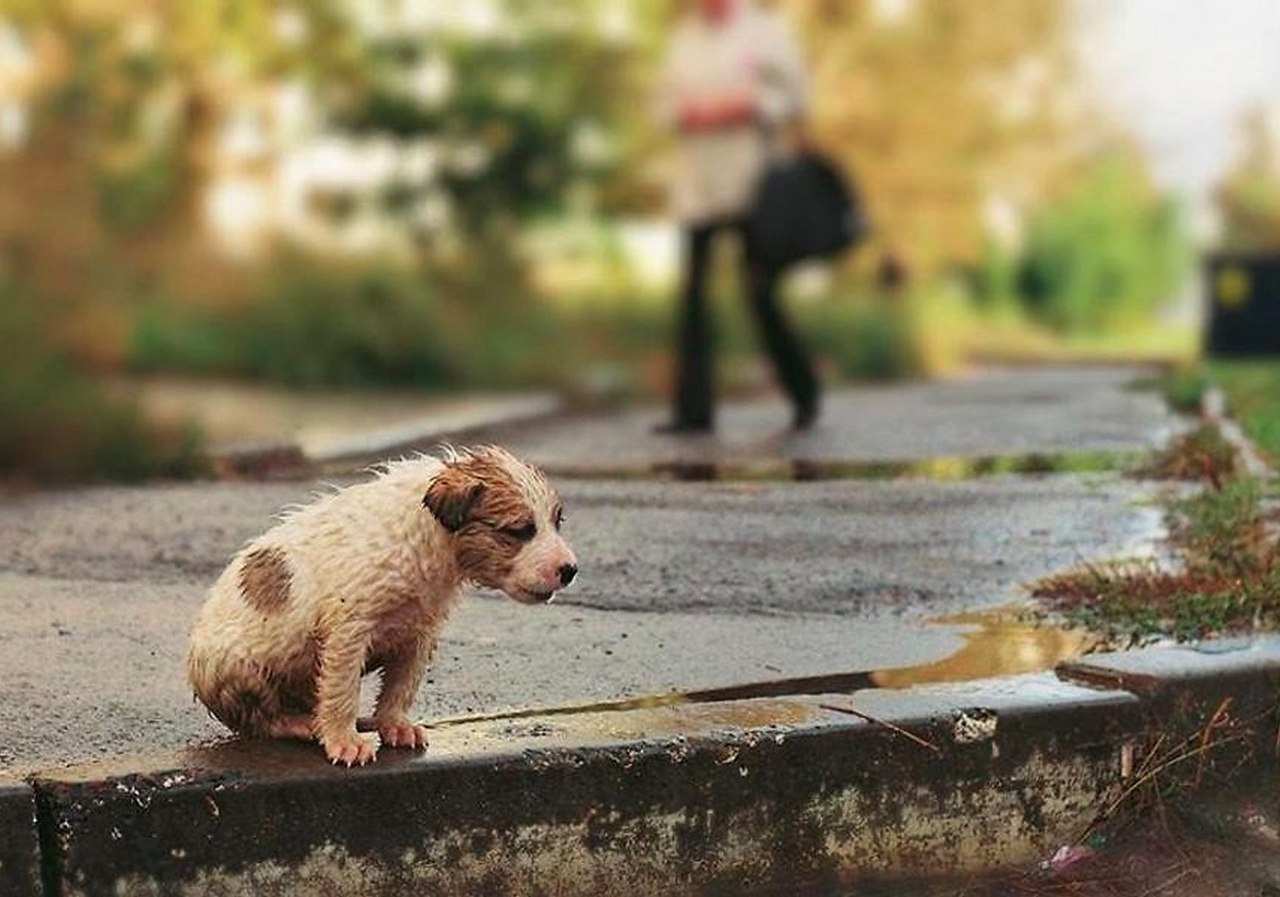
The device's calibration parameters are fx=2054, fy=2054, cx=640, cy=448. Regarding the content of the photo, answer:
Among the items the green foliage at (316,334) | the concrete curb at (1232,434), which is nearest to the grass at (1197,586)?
the concrete curb at (1232,434)

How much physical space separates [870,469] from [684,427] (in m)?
2.34

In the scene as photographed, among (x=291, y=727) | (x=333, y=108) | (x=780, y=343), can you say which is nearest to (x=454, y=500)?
(x=291, y=727)

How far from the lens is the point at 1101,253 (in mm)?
28625

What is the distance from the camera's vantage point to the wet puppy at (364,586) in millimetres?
3041

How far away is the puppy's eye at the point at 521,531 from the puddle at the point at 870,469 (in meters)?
5.28

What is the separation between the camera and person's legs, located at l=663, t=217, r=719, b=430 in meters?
10.4

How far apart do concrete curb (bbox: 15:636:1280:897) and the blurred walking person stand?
21.1 feet

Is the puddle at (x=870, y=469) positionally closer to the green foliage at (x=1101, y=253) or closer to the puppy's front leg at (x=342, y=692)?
the puppy's front leg at (x=342, y=692)

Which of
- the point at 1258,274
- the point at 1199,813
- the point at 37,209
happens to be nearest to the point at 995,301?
the point at 1258,274

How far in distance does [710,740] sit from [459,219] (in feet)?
44.9

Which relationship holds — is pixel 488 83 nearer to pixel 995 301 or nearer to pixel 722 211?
pixel 722 211

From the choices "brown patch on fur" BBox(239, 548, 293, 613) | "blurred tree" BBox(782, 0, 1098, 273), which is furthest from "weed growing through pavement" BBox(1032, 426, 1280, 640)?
"blurred tree" BBox(782, 0, 1098, 273)

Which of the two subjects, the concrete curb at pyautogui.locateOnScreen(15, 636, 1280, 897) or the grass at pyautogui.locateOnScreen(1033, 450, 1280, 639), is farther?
the grass at pyautogui.locateOnScreen(1033, 450, 1280, 639)

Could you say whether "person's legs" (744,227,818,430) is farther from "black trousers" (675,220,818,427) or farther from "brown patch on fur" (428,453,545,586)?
"brown patch on fur" (428,453,545,586)
